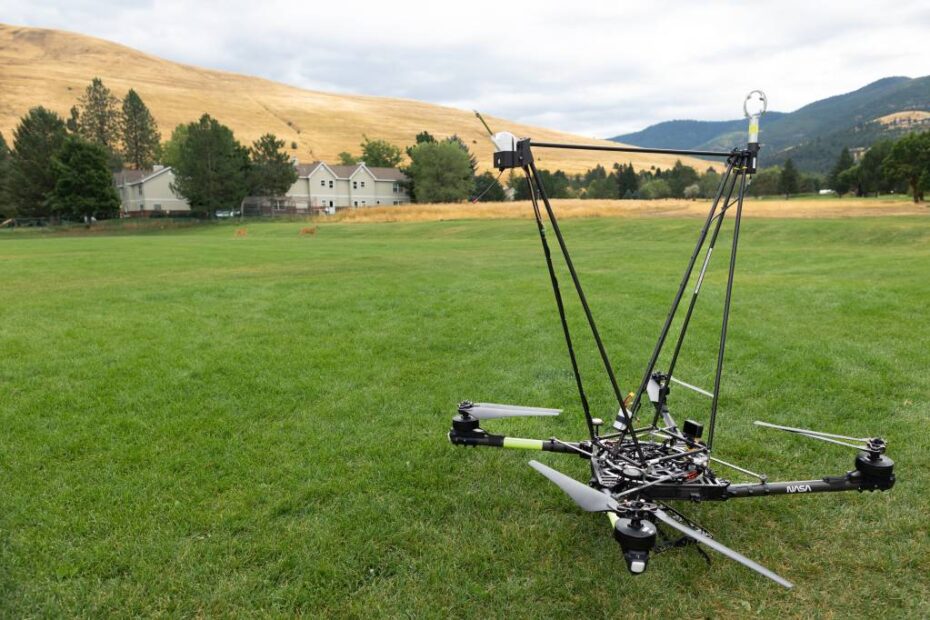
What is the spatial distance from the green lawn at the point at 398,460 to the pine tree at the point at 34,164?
246 ft

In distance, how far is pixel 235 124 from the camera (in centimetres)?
16812

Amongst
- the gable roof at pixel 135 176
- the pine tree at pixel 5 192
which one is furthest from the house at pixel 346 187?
the pine tree at pixel 5 192

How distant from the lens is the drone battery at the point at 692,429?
502 centimetres

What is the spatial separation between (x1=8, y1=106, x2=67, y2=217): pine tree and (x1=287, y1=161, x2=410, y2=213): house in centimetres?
3485

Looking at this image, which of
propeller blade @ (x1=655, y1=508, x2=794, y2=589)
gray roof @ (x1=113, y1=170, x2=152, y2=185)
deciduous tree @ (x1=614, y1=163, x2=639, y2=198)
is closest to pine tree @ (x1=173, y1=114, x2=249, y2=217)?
gray roof @ (x1=113, y1=170, x2=152, y2=185)

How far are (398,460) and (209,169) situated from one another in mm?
76928

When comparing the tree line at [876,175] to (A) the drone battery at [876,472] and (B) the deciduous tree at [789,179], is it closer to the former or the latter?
(B) the deciduous tree at [789,179]

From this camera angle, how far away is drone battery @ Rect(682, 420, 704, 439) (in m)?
5.02

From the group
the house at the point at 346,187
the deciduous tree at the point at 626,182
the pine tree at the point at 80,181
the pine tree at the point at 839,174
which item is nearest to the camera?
the pine tree at the point at 80,181

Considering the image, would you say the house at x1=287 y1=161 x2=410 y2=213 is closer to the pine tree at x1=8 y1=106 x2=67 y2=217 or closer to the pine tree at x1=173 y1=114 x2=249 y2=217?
the pine tree at x1=173 y1=114 x2=249 y2=217

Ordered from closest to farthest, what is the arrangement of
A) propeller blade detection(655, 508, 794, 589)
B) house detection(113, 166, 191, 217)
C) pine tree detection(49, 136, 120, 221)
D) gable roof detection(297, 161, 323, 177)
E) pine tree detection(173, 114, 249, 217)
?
propeller blade detection(655, 508, 794, 589), pine tree detection(49, 136, 120, 221), pine tree detection(173, 114, 249, 217), house detection(113, 166, 191, 217), gable roof detection(297, 161, 323, 177)

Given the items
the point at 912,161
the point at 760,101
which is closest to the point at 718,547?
the point at 760,101

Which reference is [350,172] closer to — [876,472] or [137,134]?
[137,134]

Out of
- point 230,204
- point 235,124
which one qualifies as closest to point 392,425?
point 230,204
